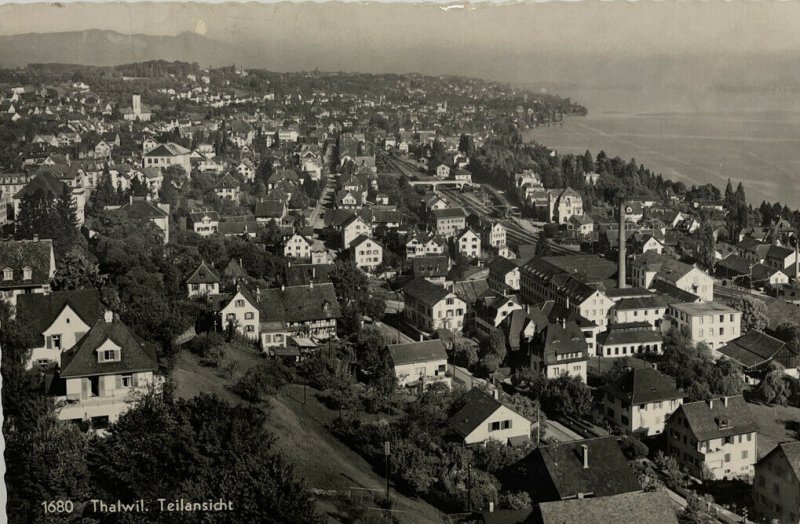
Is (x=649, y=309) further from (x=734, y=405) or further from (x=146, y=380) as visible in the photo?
(x=146, y=380)

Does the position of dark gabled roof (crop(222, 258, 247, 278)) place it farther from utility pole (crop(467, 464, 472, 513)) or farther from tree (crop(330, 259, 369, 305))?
utility pole (crop(467, 464, 472, 513))

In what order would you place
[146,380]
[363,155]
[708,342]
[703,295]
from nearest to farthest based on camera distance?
[146,380] → [708,342] → [703,295] → [363,155]

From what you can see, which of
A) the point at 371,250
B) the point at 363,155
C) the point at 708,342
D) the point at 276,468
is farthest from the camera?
the point at 363,155

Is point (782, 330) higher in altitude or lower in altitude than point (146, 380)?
lower

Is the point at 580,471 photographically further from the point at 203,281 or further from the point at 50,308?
the point at 203,281

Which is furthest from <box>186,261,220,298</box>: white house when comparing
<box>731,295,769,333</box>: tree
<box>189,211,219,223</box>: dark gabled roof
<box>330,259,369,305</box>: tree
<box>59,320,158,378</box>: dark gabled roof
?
<box>731,295,769,333</box>: tree

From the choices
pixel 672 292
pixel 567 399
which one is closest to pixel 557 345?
pixel 567 399

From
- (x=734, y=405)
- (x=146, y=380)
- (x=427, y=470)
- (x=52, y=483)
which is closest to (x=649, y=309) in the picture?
(x=734, y=405)
